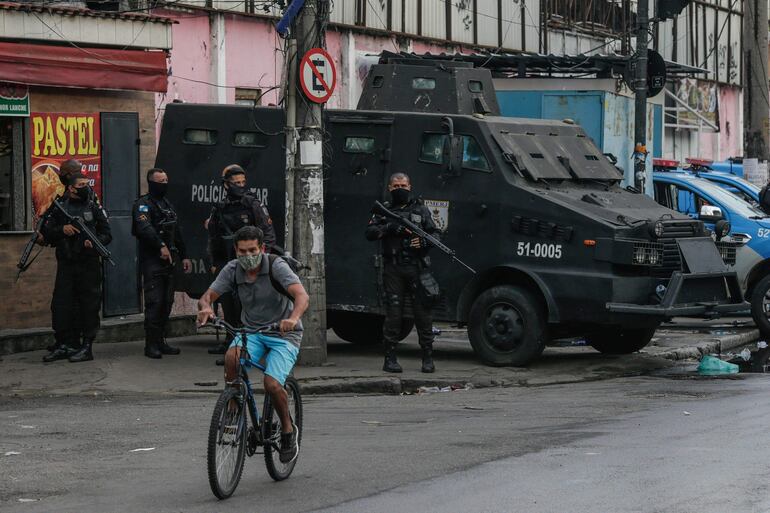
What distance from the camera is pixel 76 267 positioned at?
14.8 meters

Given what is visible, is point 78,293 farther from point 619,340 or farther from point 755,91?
point 755,91

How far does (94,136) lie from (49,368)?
14.5 ft

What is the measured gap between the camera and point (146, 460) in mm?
9805

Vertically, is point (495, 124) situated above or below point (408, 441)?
above

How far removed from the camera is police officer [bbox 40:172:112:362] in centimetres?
1470

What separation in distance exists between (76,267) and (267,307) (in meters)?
6.14

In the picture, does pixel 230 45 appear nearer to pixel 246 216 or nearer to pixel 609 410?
pixel 246 216

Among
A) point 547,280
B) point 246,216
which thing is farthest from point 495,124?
point 246,216

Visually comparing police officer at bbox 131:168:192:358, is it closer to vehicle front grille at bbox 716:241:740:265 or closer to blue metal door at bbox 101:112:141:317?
blue metal door at bbox 101:112:141:317

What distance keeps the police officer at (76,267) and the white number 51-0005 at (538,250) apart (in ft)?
13.5

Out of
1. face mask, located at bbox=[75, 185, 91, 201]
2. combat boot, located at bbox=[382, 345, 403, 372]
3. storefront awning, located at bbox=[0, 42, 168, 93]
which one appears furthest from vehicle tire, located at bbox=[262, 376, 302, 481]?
storefront awning, located at bbox=[0, 42, 168, 93]

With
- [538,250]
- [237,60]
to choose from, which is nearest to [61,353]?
[538,250]

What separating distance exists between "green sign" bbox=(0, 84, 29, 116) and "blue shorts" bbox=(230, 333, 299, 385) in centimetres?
875

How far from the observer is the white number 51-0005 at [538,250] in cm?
1464
